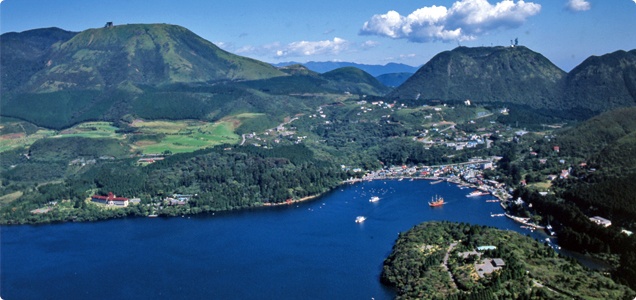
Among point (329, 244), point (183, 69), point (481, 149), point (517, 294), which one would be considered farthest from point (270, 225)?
point (183, 69)

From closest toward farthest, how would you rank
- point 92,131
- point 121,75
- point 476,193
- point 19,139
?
1. point 476,193
2. point 19,139
3. point 92,131
4. point 121,75

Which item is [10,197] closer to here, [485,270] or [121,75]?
[485,270]

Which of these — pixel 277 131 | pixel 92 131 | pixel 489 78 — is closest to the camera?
pixel 92 131

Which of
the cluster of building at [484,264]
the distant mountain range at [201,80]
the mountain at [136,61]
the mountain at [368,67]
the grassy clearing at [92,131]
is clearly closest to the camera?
the cluster of building at [484,264]

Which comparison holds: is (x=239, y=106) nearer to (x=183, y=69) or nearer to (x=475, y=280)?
(x=183, y=69)

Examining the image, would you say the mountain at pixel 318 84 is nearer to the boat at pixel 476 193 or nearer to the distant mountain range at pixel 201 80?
the distant mountain range at pixel 201 80

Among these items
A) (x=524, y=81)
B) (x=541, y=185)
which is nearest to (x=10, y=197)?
(x=541, y=185)

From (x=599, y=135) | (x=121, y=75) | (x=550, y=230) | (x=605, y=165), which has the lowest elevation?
(x=550, y=230)

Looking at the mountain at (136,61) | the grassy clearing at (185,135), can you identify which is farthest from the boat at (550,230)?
the mountain at (136,61)
